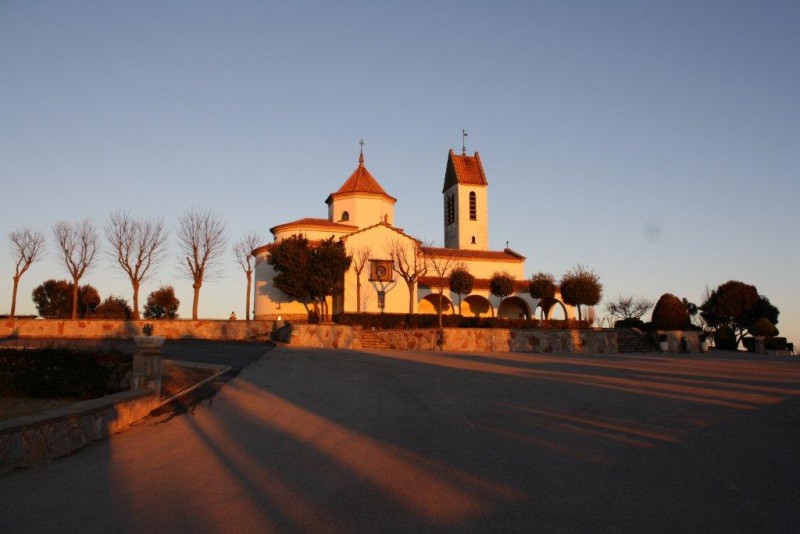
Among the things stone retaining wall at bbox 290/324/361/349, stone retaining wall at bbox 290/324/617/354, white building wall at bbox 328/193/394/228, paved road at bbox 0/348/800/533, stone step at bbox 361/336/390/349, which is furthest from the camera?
white building wall at bbox 328/193/394/228

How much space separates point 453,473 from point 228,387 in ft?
26.1

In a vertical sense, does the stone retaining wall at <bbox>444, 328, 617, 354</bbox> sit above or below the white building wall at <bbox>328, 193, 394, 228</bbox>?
below

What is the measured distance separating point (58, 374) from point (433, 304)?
3843 cm

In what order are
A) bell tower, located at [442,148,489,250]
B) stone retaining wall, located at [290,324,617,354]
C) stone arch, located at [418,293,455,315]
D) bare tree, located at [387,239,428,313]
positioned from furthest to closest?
bell tower, located at [442,148,489,250] → stone arch, located at [418,293,455,315] → bare tree, located at [387,239,428,313] → stone retaining wall, located at [290,324,617,354]

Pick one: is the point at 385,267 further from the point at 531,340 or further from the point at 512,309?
the point at 531,340

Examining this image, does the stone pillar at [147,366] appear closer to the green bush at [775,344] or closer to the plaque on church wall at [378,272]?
the green bush at [775,344]

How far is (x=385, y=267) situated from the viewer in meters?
45.8

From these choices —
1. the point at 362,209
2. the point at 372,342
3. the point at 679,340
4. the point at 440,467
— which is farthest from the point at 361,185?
the point at 440,467

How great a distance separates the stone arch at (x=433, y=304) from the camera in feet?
157

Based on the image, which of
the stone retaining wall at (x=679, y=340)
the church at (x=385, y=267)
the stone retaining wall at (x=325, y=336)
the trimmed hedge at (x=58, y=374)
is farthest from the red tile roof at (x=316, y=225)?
the trimmed hedge at (x=58, y=374)

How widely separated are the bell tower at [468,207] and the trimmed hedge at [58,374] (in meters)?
48.0

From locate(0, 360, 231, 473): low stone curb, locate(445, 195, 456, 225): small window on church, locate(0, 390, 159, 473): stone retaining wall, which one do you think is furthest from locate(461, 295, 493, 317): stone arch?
locate(0, 390, 159, 473): stone retaining wall

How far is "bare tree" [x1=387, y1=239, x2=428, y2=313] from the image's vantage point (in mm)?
44812

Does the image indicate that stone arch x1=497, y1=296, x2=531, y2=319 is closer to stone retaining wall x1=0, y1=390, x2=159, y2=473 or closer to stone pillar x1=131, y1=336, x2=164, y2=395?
stone pillar x1=131, y1=336, x2=164, y2=395
